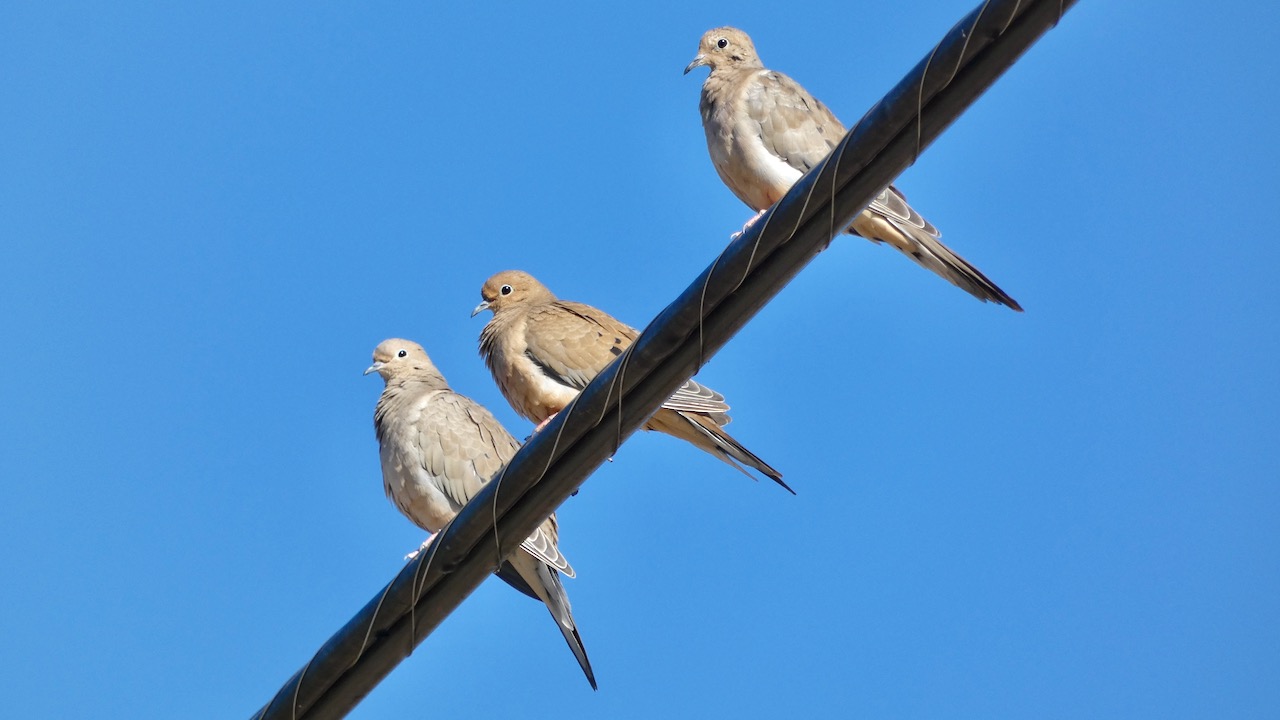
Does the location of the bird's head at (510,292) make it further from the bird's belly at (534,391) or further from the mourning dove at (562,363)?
the bird's belly at (534,391)

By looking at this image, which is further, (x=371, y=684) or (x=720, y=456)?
(x=720, y=456)

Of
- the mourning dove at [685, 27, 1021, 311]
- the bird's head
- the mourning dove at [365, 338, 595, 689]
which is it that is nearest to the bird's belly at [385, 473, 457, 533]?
the mourning dove at [365, 338, 595, 689]

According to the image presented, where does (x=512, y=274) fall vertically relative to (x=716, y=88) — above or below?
below

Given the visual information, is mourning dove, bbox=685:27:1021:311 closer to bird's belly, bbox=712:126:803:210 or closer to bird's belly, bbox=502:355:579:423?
bird's belly, bbox=712:126:803:210

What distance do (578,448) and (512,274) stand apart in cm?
460

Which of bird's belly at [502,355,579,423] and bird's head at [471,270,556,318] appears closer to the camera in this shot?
bird's belly at [502,355,579,423]

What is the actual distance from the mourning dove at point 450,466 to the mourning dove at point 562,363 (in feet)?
0.86

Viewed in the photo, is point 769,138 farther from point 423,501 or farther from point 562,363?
point 423,501

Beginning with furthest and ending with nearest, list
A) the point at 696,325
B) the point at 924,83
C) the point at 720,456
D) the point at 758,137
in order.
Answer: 1. the point at 758,137
2. the point at 720,456
3. the point at 696,325
4. the point at 924,83

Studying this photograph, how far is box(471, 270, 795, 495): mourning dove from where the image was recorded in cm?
739

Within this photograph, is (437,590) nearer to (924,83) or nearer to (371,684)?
(371,684)

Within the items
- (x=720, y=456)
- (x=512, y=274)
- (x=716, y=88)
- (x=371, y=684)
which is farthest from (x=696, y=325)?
(x=512, y=274)

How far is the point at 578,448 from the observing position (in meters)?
4.60

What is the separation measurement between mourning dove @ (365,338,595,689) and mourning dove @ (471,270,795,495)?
26 cm
